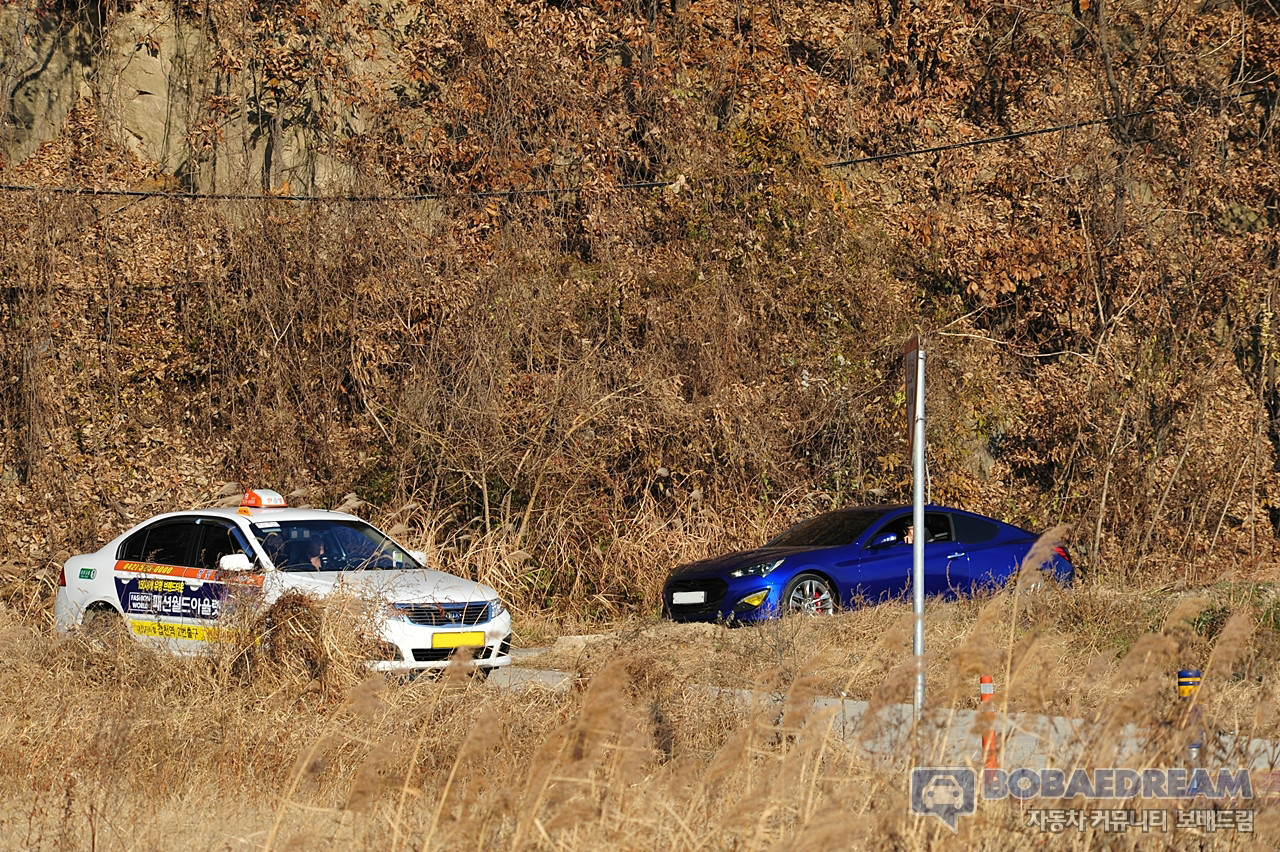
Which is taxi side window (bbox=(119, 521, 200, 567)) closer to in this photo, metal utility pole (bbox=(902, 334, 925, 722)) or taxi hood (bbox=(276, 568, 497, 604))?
taxi hood (bbox=(276, 568, 497, 604))

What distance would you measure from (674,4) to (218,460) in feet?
34.3

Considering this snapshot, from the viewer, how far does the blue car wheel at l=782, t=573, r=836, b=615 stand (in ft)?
42.9

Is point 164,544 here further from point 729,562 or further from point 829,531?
point 829,531

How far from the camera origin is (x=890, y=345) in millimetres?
19047

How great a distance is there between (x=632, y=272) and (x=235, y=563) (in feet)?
32.7

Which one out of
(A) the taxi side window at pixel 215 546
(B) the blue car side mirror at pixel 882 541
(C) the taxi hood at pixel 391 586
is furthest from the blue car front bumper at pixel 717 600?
(A) the taxi side window at pixel 215 546

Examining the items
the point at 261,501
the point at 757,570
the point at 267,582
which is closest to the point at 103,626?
the point at 267,582

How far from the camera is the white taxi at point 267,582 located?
9.62 meters

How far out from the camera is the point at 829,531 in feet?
47.2

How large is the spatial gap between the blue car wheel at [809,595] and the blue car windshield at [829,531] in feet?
1.78

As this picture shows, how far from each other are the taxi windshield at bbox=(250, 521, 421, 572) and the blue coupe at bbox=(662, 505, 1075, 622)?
3259mm

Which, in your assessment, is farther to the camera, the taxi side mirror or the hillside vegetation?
the hillside vegetation

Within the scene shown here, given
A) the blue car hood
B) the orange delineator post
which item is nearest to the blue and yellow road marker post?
the orange delineator post

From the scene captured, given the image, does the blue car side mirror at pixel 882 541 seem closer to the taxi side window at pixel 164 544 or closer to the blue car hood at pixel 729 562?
the blue car hood at pixel 729 562
